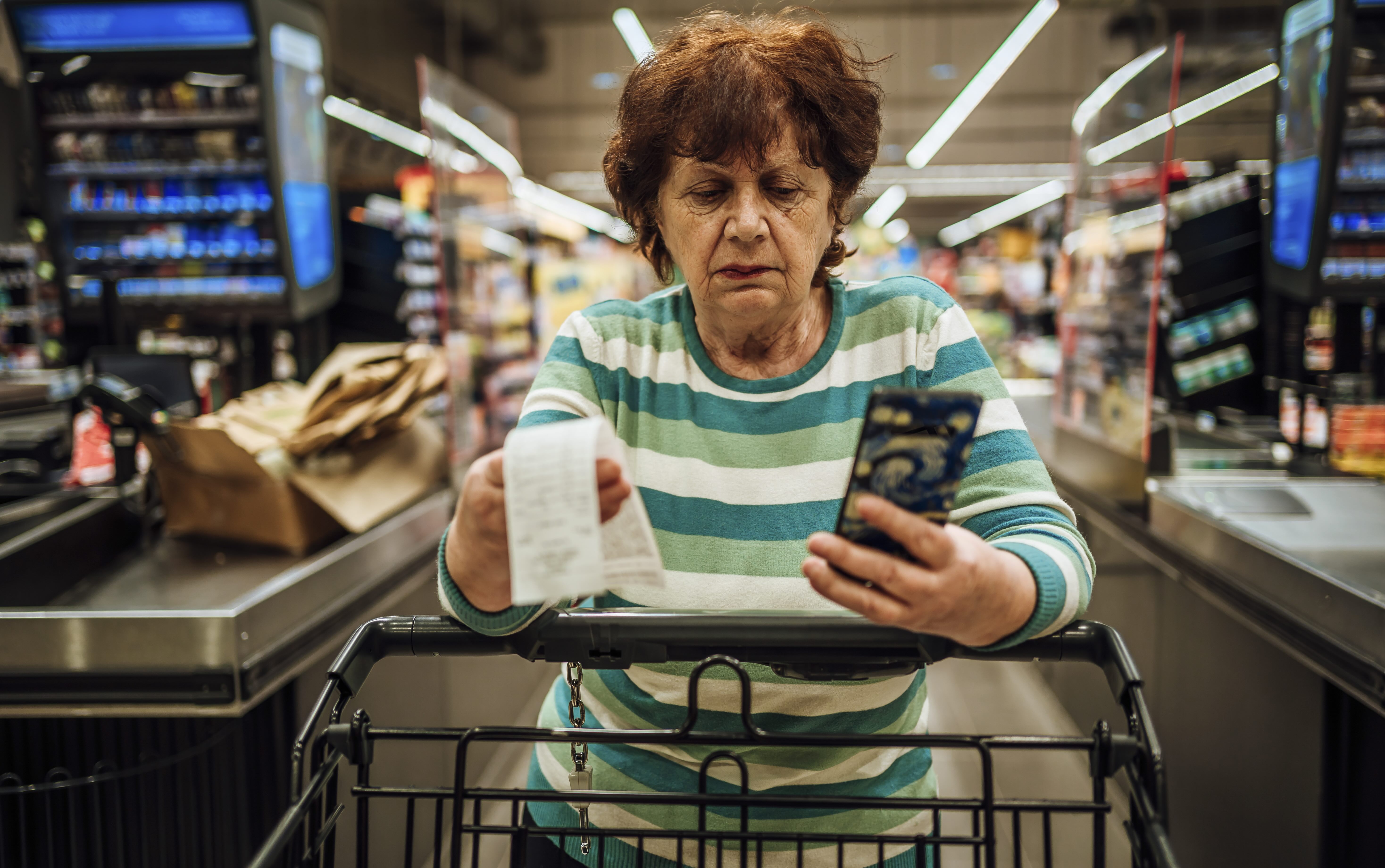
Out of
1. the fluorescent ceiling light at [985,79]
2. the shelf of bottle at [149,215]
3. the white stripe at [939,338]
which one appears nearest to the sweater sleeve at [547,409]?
the white stripe at [939,338]

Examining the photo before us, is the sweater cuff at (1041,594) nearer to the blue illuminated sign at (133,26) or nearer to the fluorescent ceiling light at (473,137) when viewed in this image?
the fluorescent ceiling light at (473,137)

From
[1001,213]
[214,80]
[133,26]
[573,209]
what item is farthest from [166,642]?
[1001,213]

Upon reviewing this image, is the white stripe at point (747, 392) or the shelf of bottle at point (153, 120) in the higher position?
the shelf of bottle at point (153, 120)

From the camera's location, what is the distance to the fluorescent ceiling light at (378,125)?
28.4ft

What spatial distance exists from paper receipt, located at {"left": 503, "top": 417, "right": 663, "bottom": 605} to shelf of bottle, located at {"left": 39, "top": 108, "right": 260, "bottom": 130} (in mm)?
4859

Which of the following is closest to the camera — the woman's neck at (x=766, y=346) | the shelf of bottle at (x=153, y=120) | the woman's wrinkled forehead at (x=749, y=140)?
the woman's wrinkled forehead at (x=749, y=140)

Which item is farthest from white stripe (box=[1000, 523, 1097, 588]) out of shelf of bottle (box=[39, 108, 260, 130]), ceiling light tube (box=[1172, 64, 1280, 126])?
ceiling light tube (box=[1172, 64, 1280, 126])

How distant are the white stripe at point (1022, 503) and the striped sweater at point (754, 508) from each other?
4 cm

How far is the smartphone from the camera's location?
0.63m

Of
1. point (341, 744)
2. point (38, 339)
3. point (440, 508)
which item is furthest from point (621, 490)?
point (38, 339)

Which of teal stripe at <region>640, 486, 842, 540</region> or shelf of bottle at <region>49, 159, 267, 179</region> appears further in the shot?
shelf of bottle at <region>49, 159, 267, 179</region>

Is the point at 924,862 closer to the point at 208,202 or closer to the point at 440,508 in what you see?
the point at 440,508

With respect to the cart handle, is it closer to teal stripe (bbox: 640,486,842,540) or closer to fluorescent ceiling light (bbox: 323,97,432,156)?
teal stripe (bbox: 640,486,842,540)

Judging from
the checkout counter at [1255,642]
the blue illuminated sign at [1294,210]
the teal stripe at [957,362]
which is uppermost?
the blue illuminated sign at [1294,210]
